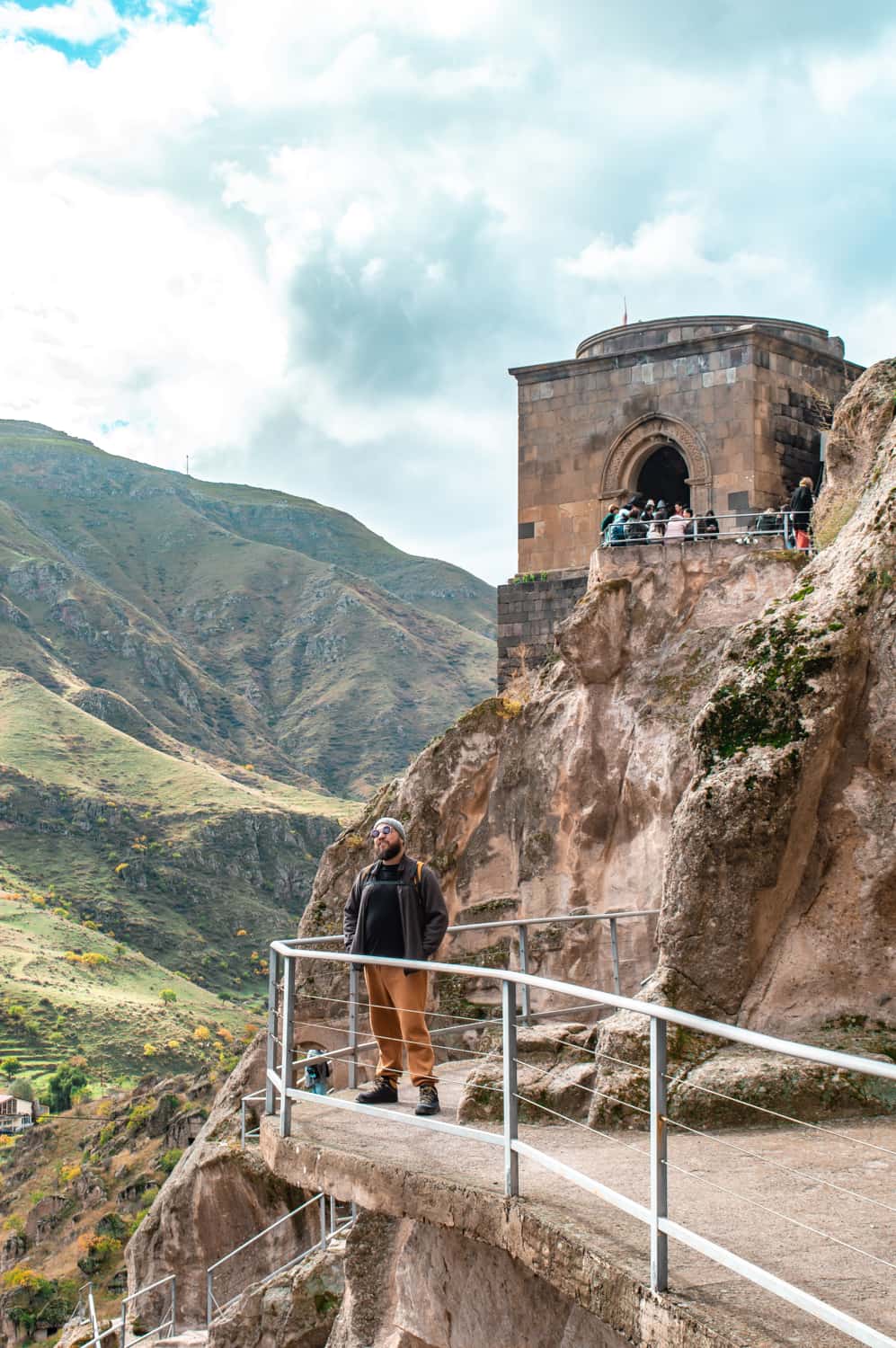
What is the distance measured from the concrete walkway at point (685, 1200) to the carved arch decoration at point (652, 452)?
54.0 feet

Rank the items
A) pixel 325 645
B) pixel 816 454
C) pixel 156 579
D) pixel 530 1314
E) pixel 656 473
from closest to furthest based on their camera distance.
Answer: pixel 530 1314
pixel 816 454
pixel 656 473
pixel 325 645
pixel 156 579

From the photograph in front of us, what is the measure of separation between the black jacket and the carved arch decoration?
Result: 618 inches

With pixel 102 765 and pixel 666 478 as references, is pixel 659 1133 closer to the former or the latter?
pixel 666 478

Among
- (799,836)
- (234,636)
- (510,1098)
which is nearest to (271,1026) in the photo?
(510,1098)

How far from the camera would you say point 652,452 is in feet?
76.8

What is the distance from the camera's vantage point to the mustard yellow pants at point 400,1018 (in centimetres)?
723

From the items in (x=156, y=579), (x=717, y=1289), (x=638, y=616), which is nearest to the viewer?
(x=717, y=1289)

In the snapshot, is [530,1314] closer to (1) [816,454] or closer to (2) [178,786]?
(1) [816,454]

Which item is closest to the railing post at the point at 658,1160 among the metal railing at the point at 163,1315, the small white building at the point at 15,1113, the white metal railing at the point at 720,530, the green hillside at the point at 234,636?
the white metal railing at the point at 720,530

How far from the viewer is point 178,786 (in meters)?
111

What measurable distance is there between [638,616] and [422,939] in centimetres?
994

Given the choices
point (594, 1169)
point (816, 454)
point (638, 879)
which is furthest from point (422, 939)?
point (816, 454)

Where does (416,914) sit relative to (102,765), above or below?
below

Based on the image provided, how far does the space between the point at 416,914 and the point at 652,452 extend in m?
16.9
